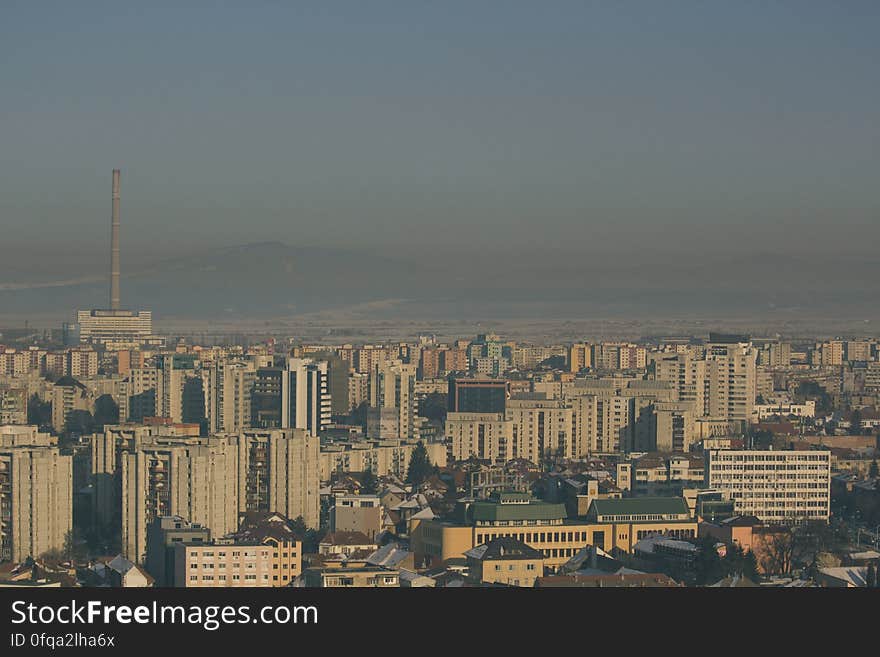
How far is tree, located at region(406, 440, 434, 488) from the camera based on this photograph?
11.4m

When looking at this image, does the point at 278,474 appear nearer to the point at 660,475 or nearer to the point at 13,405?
the point at 660,475

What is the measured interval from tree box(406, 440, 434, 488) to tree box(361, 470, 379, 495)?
0.27 metres

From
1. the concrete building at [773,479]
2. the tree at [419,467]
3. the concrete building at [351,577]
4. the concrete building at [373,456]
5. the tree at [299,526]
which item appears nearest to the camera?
the concrete building at [351,577]

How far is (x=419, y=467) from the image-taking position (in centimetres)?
1195

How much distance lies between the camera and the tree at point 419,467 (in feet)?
37.3

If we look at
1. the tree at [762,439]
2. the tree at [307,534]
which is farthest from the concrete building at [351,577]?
the tree at [762,439]

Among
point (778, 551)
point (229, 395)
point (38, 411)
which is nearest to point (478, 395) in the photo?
point (229, 395)

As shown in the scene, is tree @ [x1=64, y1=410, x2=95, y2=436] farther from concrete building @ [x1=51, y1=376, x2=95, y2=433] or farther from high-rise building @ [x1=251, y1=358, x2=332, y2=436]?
high-rise building @ [x1=251, y1=358, x2=332, y2=436]

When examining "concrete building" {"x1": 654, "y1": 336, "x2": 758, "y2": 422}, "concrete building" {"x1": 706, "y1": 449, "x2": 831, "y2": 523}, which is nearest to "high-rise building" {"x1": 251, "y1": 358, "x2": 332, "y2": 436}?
"concrete building" {"x1": 654, "y1": 336, "x2": 758, "y2": 422}

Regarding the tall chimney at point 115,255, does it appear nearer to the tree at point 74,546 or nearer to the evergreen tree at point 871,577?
the tree at point 74,546

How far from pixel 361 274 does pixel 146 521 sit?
12.4 metres

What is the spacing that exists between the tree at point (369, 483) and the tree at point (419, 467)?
10.8 inches

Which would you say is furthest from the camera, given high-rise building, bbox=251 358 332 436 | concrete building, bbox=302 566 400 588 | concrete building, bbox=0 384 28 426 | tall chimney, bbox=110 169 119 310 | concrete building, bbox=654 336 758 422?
tall chimney, bbox=110 169 119 310
